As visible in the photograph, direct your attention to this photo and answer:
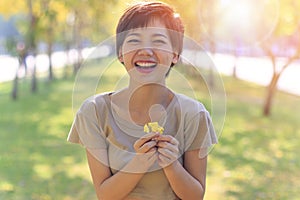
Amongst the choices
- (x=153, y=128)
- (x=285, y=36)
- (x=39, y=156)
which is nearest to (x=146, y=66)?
(x=153, y=128)

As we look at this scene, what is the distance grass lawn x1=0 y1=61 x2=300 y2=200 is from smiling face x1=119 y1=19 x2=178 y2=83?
0.40 ft

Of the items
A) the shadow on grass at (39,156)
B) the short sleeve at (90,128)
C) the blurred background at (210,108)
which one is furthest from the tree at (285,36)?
the short sleeve at (90,128)

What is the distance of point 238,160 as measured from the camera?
4.57 m

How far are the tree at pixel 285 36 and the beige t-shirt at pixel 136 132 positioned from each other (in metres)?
5.74

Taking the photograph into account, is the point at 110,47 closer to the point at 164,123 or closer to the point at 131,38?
the point at 131,38

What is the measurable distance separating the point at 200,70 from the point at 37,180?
115 inches

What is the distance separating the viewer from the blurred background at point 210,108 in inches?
101

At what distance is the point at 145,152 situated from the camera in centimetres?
94

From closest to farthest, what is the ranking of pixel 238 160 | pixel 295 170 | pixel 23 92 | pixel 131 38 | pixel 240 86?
1. pixel 131 38
2. pixel 295 170
3. pixel 238 160
4. pixel 23 92
5. pixel 240 86

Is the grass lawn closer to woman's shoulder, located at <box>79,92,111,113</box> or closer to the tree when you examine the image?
woman's shoulder, located at <box>79,92,111,113</box>

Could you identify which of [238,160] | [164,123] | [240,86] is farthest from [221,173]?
[240,86]

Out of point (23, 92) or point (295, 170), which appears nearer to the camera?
point (295, 170)

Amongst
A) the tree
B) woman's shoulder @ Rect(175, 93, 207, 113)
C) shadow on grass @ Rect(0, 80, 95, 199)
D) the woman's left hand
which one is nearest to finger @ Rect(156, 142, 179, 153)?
the woman's left hand

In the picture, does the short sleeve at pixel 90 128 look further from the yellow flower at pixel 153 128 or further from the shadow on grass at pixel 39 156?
the shadow on grass at pixel 39 156
